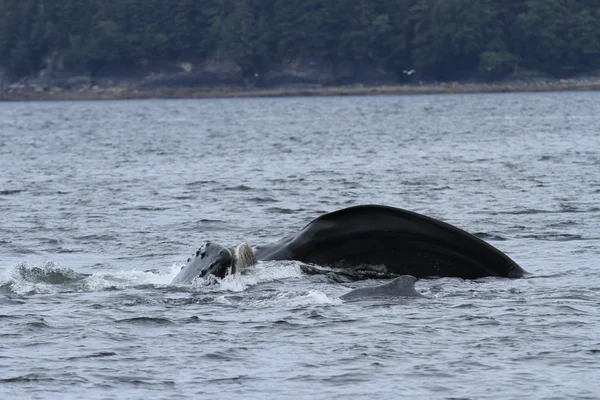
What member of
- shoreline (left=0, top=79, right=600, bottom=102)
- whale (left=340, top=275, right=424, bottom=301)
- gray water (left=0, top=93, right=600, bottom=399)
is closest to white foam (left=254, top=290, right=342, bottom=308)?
gray water (left=0, top=93, right=600, bottom=399)

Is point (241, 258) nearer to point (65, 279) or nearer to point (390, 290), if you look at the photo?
point (390, 290)

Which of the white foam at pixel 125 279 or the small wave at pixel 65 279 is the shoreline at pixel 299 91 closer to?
the white foam at pixel 125 279

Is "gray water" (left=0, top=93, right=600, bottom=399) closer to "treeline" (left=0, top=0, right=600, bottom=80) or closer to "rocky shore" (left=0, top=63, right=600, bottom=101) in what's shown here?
"rocky shore" (left=0, top=63, right=600, bottom=101)

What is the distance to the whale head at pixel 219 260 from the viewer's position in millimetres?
13500

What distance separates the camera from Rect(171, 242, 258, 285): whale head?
44.3 feet

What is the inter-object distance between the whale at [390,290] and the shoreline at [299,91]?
141m

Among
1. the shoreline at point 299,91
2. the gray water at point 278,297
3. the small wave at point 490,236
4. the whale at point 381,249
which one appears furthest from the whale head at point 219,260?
the shoreline at point 299,91

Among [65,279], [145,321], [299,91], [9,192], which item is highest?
[145,321]

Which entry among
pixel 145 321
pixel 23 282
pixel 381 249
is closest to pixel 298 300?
pixel 381 249

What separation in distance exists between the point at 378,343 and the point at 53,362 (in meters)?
2.80

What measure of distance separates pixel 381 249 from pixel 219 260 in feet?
5.27

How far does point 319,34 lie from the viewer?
166625 millimetres

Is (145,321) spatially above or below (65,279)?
above

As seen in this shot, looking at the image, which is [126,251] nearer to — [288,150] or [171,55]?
[288,150]
